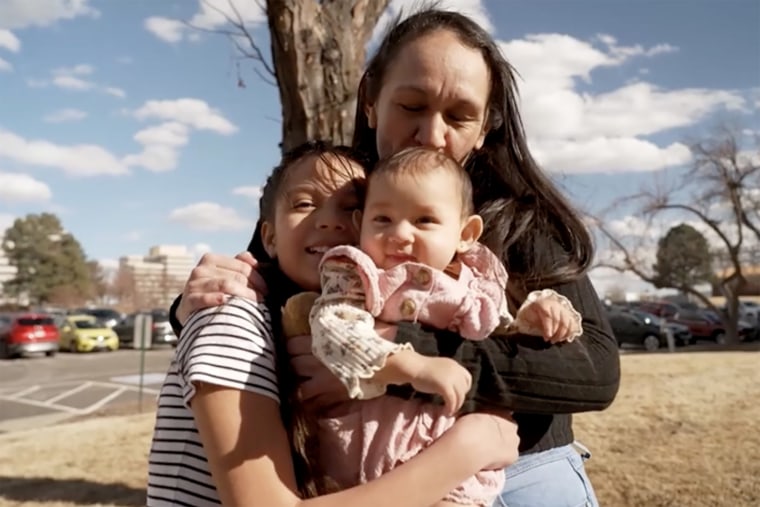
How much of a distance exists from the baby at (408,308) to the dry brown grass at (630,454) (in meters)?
4.75

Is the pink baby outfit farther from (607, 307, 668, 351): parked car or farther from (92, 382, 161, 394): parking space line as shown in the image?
(607, 307, 668, 351): parked car

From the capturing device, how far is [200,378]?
4.43ft

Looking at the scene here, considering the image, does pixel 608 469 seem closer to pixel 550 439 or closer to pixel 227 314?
pixel 550 439

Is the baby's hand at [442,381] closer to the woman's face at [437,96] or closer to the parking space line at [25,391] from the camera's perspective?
the woman's face at [437,96]

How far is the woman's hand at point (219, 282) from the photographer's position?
4.85 feet

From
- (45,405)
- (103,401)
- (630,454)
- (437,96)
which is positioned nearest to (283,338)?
(437,96)

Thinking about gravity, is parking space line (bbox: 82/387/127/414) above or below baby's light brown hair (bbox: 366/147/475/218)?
below

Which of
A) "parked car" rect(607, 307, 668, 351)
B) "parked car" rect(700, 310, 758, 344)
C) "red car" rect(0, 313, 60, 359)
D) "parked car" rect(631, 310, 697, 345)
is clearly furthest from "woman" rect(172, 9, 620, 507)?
"parked car" rect(700, 310, 758, 344)

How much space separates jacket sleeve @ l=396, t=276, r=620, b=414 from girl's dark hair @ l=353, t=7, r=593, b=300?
9 cm

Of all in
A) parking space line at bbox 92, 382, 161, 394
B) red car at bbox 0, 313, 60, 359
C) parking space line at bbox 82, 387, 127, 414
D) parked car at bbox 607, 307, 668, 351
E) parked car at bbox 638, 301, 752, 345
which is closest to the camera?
parking space line at bbox 82, 387, 127, 414

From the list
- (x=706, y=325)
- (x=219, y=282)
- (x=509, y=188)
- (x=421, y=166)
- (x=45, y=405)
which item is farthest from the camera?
(x=706, y=325)

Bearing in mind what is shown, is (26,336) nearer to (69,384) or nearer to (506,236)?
(69,384)

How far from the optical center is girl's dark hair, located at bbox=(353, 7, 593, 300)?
1.78 m

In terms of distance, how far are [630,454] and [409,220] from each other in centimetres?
619
